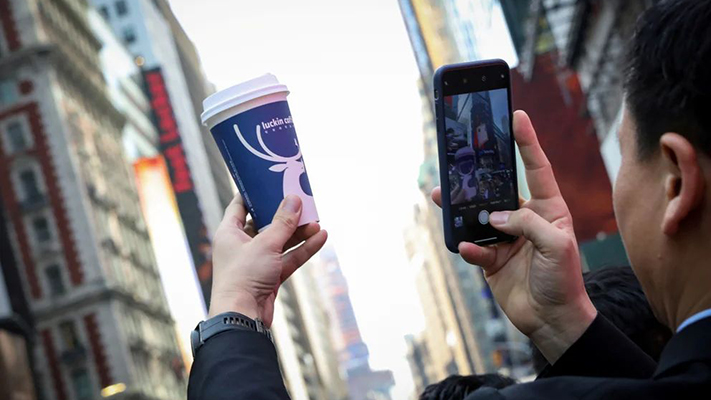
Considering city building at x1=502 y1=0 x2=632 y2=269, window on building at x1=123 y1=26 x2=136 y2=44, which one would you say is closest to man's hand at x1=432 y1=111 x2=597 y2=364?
city building at x1=502 y1=0 x2=632 y2=269

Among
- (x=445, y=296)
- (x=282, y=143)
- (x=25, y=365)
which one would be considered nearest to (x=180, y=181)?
(x=25, y=365)

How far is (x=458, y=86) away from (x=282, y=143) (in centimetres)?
38

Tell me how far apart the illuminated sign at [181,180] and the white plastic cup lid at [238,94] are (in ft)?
117

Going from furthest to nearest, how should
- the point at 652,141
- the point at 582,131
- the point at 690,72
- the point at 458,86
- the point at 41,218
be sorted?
the point at 41,218, the point at 582,131, the point at 458,86, the point at 652,141, the point at 690,72

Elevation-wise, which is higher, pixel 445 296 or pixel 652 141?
pixel 652 141

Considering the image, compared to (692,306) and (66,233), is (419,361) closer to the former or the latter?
(66,233)

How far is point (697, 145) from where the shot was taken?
1.45 m

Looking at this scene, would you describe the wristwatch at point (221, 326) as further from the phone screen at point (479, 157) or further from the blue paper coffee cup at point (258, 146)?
the phone screen at point (479, 157)

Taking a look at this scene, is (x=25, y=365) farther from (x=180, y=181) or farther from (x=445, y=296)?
(x=445, y=296)

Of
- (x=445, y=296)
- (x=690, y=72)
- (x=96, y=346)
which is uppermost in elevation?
(x=690, y=72)

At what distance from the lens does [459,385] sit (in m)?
3.70

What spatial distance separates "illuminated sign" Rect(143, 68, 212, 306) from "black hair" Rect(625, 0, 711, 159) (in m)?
36.4

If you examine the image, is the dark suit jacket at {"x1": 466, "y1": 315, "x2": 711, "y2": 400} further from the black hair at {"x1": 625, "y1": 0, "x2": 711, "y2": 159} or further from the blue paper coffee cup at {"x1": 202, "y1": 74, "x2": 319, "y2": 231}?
the blue paper coffee cup at {"x1": 202, "y1": 74, "x2": 319, "y2": 231}

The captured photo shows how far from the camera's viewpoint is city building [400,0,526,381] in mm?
46044
